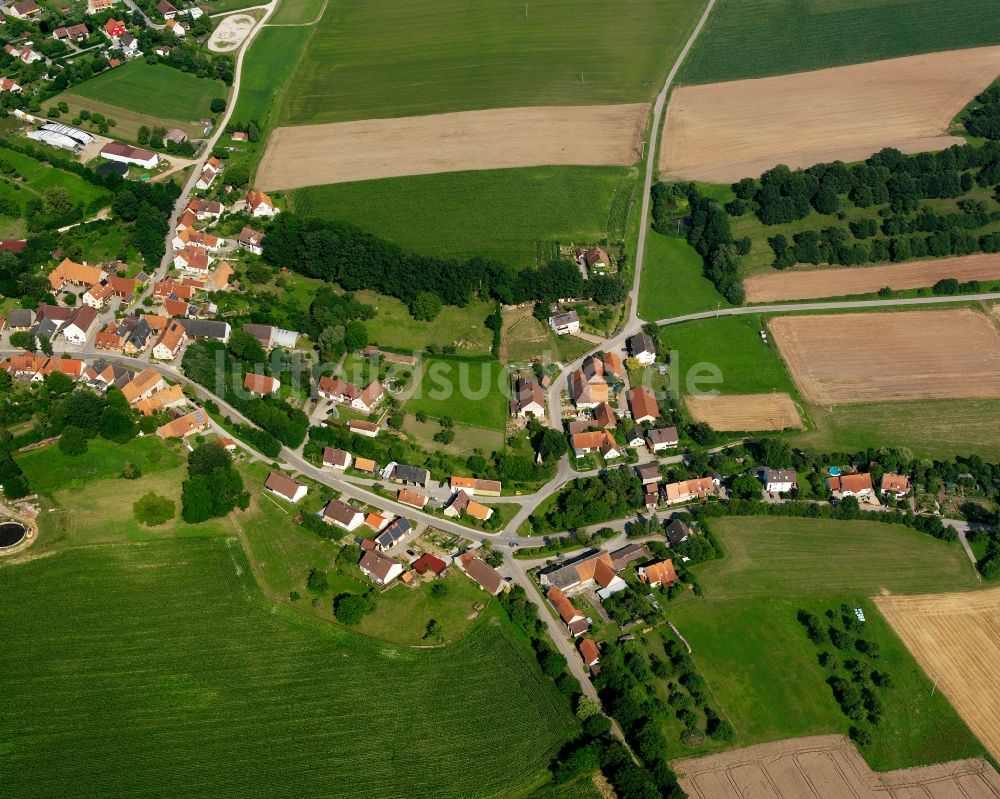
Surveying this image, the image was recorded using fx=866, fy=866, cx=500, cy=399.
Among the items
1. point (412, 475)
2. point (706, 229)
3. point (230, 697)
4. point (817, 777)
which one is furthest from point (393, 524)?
point (706, 229)

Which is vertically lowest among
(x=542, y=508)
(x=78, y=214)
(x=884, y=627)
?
(x=884, y=627)

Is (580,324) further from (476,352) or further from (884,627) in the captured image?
(884,627)

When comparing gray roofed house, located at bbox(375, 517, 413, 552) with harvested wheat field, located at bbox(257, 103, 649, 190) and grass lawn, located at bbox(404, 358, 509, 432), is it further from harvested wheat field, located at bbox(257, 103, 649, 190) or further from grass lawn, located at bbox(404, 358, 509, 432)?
harvested wheat field, located at bbox(257, 103, 649, 190)

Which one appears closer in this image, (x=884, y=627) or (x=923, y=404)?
(x=884, y=627)

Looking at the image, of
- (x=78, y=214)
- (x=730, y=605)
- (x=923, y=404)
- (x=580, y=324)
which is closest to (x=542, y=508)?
(x=730, y=605)

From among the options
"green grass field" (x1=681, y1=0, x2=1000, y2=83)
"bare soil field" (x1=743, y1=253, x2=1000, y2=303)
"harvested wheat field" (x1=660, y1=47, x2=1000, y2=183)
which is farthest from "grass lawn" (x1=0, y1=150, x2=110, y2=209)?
"green grass field" (x1=681, y1=0, x2=1000, y2=83)

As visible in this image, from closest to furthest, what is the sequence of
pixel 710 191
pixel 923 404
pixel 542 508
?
pixel 542 508 < pixel 923 404 < pixel 710 191
